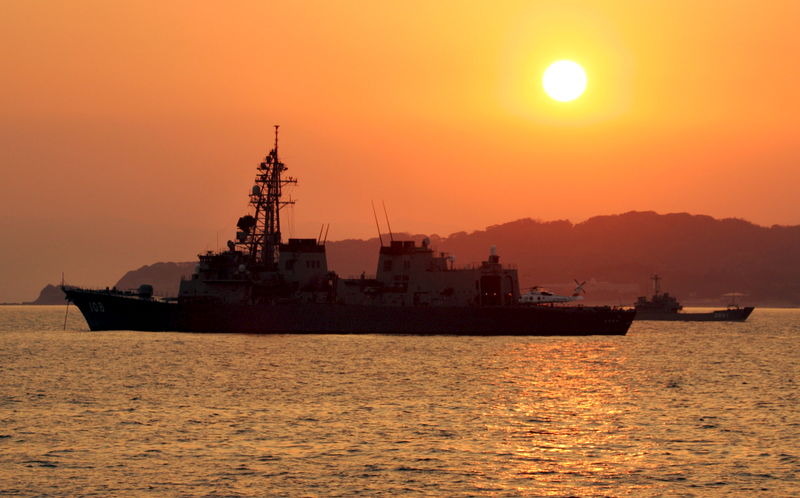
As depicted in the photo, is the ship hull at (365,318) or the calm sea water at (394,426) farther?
the ship hull at (365,318)

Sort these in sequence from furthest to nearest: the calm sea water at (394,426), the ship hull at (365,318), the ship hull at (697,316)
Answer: the ship hull at (697,316), the ship hull at (365,318), the calm sea water at (394,426)

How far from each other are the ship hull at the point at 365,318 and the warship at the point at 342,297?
0.09 m

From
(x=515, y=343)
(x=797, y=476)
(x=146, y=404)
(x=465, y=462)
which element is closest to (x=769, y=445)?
(x=797, y=476)

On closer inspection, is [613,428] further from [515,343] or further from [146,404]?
[515,343]

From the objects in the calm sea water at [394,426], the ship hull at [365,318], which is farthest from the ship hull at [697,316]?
the calm sea water at [394,426]

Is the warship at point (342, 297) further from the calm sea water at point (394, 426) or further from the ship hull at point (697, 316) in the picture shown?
the ship hull at point (697, 316)

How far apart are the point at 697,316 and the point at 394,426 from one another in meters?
137

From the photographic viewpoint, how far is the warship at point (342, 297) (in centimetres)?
8356

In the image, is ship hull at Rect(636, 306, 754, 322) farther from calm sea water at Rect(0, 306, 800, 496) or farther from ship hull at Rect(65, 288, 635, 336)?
calm sea water at Rect(0, 306, 800, 496)

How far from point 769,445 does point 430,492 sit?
12656mm

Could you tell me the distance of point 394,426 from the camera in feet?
107

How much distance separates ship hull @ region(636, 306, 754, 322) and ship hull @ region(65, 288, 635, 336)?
70.6 m

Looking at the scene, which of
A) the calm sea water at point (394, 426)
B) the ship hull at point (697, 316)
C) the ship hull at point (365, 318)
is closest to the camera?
the calm sea water at point (394, 426)

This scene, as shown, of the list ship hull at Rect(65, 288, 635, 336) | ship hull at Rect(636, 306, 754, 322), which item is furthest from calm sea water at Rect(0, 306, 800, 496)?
ship hull at Rect(636, 306, 754, 322)
